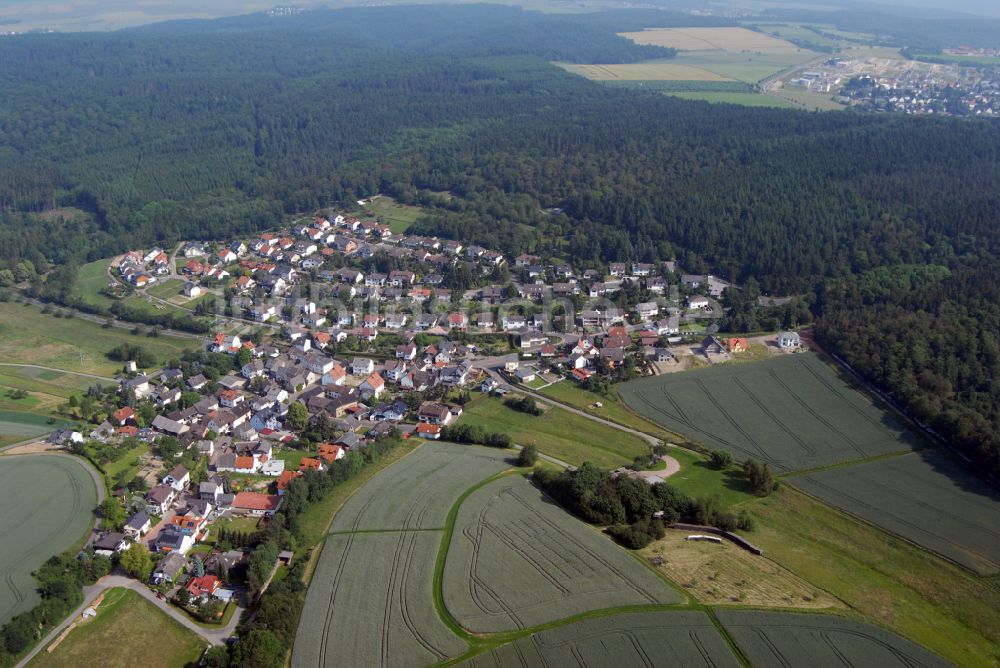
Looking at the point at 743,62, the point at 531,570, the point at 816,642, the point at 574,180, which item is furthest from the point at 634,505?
the point at 743,62

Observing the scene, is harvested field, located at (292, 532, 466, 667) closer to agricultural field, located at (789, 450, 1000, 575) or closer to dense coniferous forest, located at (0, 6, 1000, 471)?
agricultural field, located at (789, 450, 1000, 575)

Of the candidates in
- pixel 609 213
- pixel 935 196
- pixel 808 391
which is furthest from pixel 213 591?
pixel 935 196

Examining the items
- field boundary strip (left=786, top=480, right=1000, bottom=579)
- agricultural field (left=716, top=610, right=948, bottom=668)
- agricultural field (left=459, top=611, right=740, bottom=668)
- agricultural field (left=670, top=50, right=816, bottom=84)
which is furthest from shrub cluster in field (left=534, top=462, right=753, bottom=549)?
agricultural field (left=670, top=50, right=816, bottom=84)

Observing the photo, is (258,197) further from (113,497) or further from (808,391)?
(808,391)

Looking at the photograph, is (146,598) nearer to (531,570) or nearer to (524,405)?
(531,570)

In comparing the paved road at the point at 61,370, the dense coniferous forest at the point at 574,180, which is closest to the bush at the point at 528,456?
the dense coniferous forest at the point at 574,180

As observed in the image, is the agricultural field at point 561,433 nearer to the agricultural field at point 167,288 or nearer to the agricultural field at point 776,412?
the agricultural field at point 776,412
